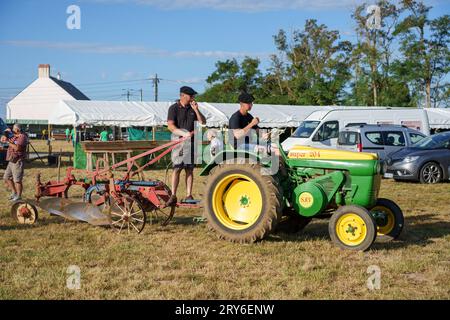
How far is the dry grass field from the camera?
4621mm

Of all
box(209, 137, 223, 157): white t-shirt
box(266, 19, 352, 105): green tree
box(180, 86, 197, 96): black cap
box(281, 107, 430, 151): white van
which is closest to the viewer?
box(209, 137, 223, 157): white t-shirt

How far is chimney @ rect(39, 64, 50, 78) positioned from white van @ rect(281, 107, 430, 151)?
187ft

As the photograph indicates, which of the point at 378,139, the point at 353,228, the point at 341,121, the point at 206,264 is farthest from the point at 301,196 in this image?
the point at 341,121

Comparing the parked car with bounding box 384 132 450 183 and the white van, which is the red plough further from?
the white van

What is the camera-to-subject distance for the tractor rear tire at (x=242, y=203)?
20.3ft

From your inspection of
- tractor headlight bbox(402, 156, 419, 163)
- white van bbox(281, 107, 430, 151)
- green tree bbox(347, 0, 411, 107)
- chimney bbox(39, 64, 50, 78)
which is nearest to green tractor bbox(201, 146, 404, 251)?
tractor headlight bbox(402, 156, 419, 163)

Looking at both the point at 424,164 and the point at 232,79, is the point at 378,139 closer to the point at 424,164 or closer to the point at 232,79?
the point at 424,164

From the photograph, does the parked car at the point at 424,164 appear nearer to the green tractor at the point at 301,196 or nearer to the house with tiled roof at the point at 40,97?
the green tractor at the point at 301,196

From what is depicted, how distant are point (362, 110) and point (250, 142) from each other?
13897 mm

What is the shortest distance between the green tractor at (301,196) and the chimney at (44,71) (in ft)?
223

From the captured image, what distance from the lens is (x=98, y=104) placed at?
23391 mm

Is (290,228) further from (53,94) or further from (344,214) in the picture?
(53,94)

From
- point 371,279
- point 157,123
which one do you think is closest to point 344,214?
point 371,279

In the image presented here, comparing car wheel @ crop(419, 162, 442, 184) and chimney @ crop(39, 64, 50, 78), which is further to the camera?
chimney @ crop(39, 64, 50, 78)
